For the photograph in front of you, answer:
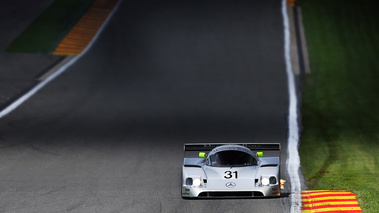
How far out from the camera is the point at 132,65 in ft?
96.4

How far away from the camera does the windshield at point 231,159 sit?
47.7ft

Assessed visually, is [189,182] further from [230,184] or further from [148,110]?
[148,110]

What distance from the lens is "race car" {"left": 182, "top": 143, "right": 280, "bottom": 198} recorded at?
1344 centimetres

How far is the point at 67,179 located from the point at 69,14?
75.7ft

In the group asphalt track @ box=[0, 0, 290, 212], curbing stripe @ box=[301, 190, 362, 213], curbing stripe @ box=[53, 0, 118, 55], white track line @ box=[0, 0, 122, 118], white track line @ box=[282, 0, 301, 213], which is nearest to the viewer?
curbing stripe @ box=[301, 190, 362, 213]

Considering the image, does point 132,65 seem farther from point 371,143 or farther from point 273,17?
point 371,143

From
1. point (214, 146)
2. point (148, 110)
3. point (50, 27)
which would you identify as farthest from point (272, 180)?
point (50, 27)

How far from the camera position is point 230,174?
13898 mm

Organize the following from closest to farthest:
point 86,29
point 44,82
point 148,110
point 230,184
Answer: point 230,184 < point 148,110 < point 44,82 < point 86,29

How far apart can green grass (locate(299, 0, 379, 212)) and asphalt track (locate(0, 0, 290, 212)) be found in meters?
1.29

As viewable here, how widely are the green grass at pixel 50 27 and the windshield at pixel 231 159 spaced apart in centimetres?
1825

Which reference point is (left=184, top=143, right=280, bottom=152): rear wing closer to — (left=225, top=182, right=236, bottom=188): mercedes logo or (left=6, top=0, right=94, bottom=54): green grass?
(left=225, top=182, right=236, bottom=188): mercedes logo

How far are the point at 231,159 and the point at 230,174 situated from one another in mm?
763

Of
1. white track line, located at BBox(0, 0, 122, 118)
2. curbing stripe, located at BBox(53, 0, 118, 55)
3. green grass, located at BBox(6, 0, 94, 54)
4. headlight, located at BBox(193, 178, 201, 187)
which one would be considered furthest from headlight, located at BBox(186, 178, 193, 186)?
green grass, located at BBox(6, 0, 94, 54)
